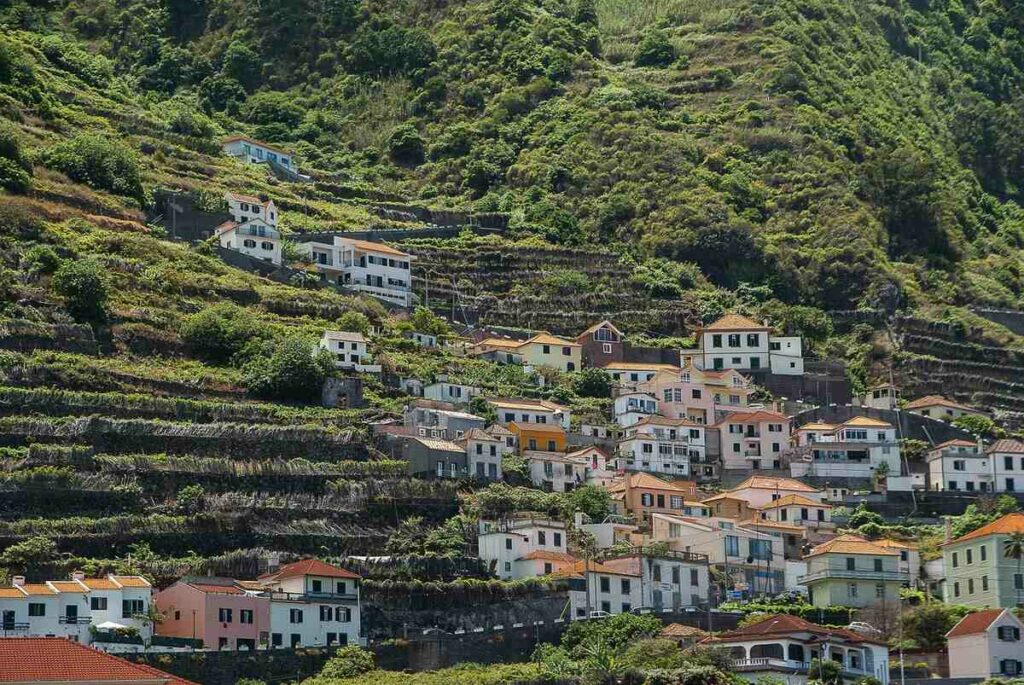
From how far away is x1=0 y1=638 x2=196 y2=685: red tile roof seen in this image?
59438 mm

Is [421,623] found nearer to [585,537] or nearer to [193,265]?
[585,537]

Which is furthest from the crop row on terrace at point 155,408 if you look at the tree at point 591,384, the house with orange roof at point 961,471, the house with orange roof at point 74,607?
the house with orange roof at point 961,471

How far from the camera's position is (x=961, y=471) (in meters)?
107

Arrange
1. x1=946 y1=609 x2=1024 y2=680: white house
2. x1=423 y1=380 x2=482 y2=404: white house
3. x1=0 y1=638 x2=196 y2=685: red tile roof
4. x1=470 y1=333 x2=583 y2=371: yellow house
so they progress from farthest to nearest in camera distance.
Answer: x1=470 y1=333 x2=583 y2=371: yellow house < x1=423 y1=380 x2=482 y2=404: white house < x1=946 y1=609 x2=1024 y2=680: white house < x1=0 y1=638 x2=196 y2=685: red tile roof

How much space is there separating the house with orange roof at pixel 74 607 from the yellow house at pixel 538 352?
36550 mm

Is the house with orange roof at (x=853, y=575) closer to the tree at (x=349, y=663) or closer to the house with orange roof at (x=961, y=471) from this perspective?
the house with orange roof at (x=961, y=471)

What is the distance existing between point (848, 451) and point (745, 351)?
12.8 m

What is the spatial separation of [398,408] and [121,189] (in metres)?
26.2

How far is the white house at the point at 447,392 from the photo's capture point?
107 metres

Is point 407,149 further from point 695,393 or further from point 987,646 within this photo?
point 987,646

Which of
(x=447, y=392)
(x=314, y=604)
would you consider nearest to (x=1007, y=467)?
(x=447, y=392)

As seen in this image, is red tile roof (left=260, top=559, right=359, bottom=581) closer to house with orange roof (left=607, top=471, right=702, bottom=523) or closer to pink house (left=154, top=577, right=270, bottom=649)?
A: pink house (left=154, top=577, right=270, bottom=649)

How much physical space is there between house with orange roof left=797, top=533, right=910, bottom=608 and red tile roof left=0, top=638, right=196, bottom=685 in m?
37.4

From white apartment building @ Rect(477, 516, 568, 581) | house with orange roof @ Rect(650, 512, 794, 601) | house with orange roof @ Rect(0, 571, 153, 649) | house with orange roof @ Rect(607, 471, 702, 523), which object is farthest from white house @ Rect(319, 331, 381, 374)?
house with orange roof @ Rect(0, 571, 153, 649)
